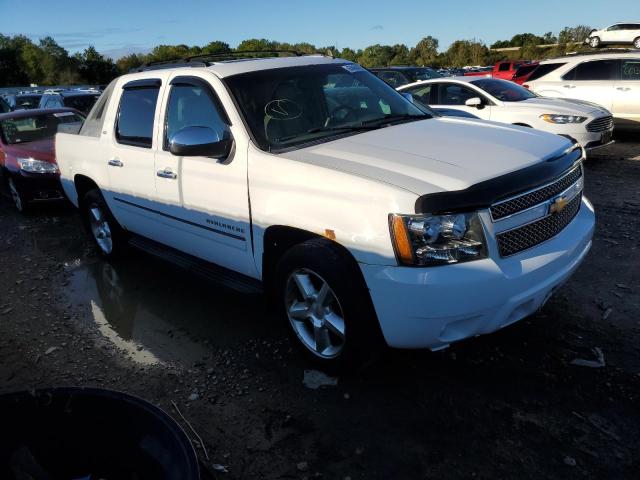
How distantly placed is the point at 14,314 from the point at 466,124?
4065mm

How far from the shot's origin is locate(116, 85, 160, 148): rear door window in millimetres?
4285

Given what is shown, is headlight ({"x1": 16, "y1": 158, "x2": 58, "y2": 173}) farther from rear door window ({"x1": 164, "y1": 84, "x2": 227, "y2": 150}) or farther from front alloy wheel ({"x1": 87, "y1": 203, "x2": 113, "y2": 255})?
rear door window ({"x1": 164, "y1": 84, "x2": 227, "y2": 150})

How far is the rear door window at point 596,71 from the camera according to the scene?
10898 mm

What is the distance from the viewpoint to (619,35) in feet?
82.1

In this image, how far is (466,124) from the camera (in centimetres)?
385

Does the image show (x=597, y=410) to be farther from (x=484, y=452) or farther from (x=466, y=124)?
(x=466, y=124)

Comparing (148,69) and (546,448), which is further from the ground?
(148,69)

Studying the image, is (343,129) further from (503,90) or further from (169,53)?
(169,53)

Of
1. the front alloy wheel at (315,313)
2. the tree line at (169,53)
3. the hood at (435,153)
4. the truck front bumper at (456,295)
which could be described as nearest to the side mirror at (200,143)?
the hood at (435,153)

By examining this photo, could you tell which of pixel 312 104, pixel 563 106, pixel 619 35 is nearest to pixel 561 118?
pixel 563 106

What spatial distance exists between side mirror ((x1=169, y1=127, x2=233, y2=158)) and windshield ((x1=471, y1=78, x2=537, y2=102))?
23.2 feet

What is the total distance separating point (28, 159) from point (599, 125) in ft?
29.5

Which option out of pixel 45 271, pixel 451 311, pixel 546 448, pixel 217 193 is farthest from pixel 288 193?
pixel 45 271

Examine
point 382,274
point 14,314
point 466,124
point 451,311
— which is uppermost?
point 466,124
